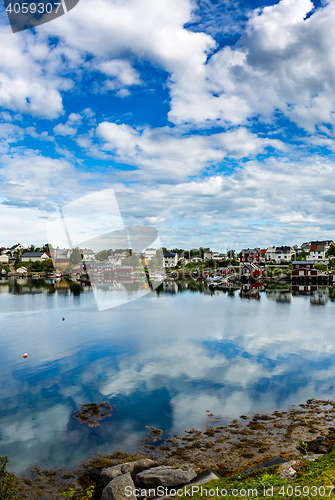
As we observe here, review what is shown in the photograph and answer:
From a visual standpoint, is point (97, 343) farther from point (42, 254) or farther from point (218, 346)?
point (42, 254)

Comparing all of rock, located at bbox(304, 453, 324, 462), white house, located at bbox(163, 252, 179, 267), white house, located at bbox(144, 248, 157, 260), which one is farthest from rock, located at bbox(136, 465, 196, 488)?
white house, located at bbox(163, 252, 179, 267)

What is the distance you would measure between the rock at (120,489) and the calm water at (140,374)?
2202 mm

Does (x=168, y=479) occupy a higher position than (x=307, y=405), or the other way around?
(x=168, y=479)

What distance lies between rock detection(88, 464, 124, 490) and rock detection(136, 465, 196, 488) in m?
0.67

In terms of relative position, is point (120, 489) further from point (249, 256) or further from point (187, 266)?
point (187, 266)

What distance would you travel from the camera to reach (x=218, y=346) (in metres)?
20.0

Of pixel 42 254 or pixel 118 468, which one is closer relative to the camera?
pixel 118 468

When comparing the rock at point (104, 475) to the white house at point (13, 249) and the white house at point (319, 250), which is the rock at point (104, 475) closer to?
the white house at point (319, 250)

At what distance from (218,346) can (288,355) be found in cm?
427

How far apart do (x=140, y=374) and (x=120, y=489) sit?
8398 mm

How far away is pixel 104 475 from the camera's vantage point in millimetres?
7660

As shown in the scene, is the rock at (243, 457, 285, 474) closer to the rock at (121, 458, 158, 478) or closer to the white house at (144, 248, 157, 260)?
the rock at (121, 458, 158, 478)

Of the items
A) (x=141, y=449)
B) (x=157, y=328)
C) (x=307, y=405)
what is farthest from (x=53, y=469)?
(x=157, y=328)

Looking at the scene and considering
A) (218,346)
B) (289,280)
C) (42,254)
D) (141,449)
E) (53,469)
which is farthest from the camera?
(42,254)
